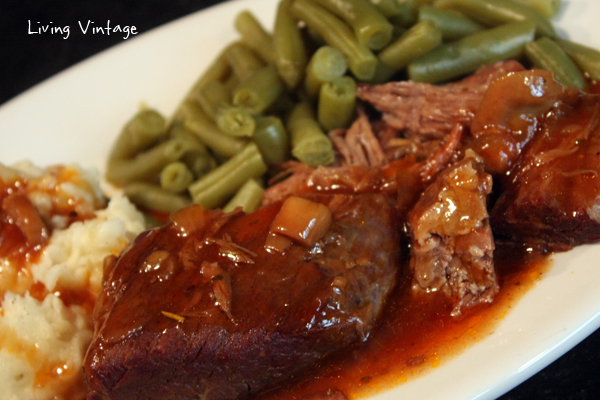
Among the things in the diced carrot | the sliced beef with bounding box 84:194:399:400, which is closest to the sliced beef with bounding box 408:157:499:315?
the sliced beef with bounding box 84:194:399:400

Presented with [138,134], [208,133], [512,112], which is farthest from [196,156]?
[512,112]

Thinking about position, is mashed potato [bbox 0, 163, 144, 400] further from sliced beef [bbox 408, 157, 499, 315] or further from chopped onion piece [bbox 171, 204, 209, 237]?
sliced beef [bbox 408, 157, 499, 315]

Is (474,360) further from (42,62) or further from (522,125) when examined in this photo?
(42,62)

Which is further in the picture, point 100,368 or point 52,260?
point 52,260

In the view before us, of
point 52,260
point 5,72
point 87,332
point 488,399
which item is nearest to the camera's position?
point 488,399

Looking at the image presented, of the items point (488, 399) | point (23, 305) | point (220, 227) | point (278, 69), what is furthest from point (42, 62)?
point (488, 399)

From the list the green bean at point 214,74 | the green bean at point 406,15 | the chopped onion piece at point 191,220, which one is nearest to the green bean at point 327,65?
the green bean at point 406,15
